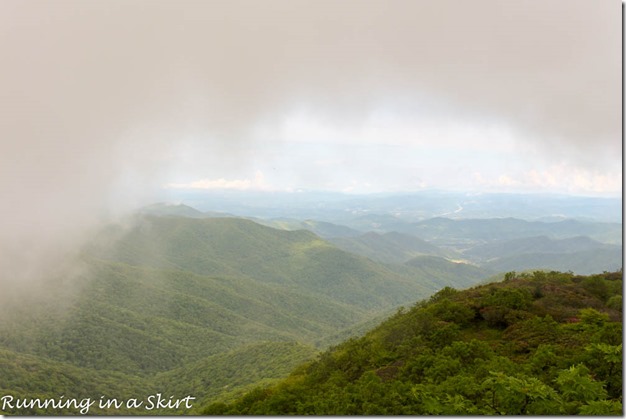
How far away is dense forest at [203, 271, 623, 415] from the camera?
15844 millimetres

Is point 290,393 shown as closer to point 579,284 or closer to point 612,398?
point 612,398

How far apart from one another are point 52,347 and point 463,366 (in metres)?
200

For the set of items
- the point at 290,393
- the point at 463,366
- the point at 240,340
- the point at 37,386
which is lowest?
the point at 240,340

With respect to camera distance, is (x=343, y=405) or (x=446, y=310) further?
(x=446, y=310)

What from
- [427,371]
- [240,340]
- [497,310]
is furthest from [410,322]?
[240,340]

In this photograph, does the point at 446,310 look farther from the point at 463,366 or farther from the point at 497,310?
the point at 463,366

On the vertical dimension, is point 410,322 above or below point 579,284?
below

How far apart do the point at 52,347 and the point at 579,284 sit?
664 ft

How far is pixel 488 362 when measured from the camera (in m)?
23.5

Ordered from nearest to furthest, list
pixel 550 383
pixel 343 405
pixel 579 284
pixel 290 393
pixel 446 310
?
pixel 550 383
pixel 343 405
pixel 290 393
pixel 446 310
pixel 579 284

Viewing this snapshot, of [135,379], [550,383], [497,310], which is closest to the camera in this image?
[550,383]

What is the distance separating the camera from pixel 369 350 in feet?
Answer: 115

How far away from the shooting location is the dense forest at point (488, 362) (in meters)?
15.8

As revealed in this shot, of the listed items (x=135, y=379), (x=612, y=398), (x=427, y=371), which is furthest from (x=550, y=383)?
(x=135, y=379)
